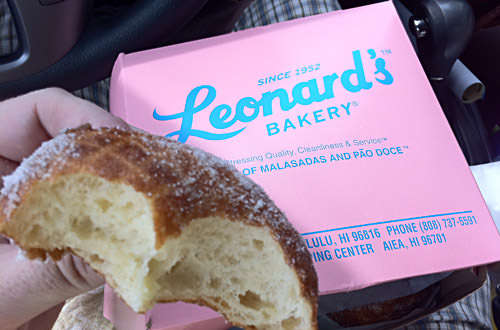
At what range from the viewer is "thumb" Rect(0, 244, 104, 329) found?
55 cm

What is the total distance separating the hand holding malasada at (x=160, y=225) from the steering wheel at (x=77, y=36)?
15.5 inches

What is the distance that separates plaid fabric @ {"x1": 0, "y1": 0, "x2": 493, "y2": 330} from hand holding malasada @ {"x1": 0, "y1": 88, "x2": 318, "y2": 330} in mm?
542

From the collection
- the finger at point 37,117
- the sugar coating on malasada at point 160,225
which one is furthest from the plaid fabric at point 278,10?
the sugar coating on malasada at point 160,225

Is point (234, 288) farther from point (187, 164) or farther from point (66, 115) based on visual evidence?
point (66, 115)

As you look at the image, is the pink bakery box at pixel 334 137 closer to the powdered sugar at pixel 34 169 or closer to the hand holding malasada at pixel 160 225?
the hand holding malasada at pixel 160 225

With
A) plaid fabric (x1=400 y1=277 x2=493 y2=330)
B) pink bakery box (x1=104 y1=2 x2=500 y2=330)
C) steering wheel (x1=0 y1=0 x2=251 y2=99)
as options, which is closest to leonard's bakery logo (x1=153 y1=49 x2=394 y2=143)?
pink bakery box (x1=104 y1=2 x2=500 y2=330)

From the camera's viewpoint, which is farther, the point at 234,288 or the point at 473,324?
the point at 473,324

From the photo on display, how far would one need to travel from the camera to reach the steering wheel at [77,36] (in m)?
0.72

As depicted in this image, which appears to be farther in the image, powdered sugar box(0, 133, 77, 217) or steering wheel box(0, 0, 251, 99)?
steering wheel box(0, 0, 251, 99)

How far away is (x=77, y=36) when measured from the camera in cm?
80

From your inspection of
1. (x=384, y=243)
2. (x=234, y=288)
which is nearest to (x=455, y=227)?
(x=384, y=243)

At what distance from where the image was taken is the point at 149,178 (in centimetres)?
38

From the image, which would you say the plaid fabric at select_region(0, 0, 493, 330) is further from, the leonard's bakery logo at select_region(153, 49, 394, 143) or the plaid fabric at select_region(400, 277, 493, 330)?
the leonard's bakery logo at select_region(153, 49, 394, 143)

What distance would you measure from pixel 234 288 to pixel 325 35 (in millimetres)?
641
